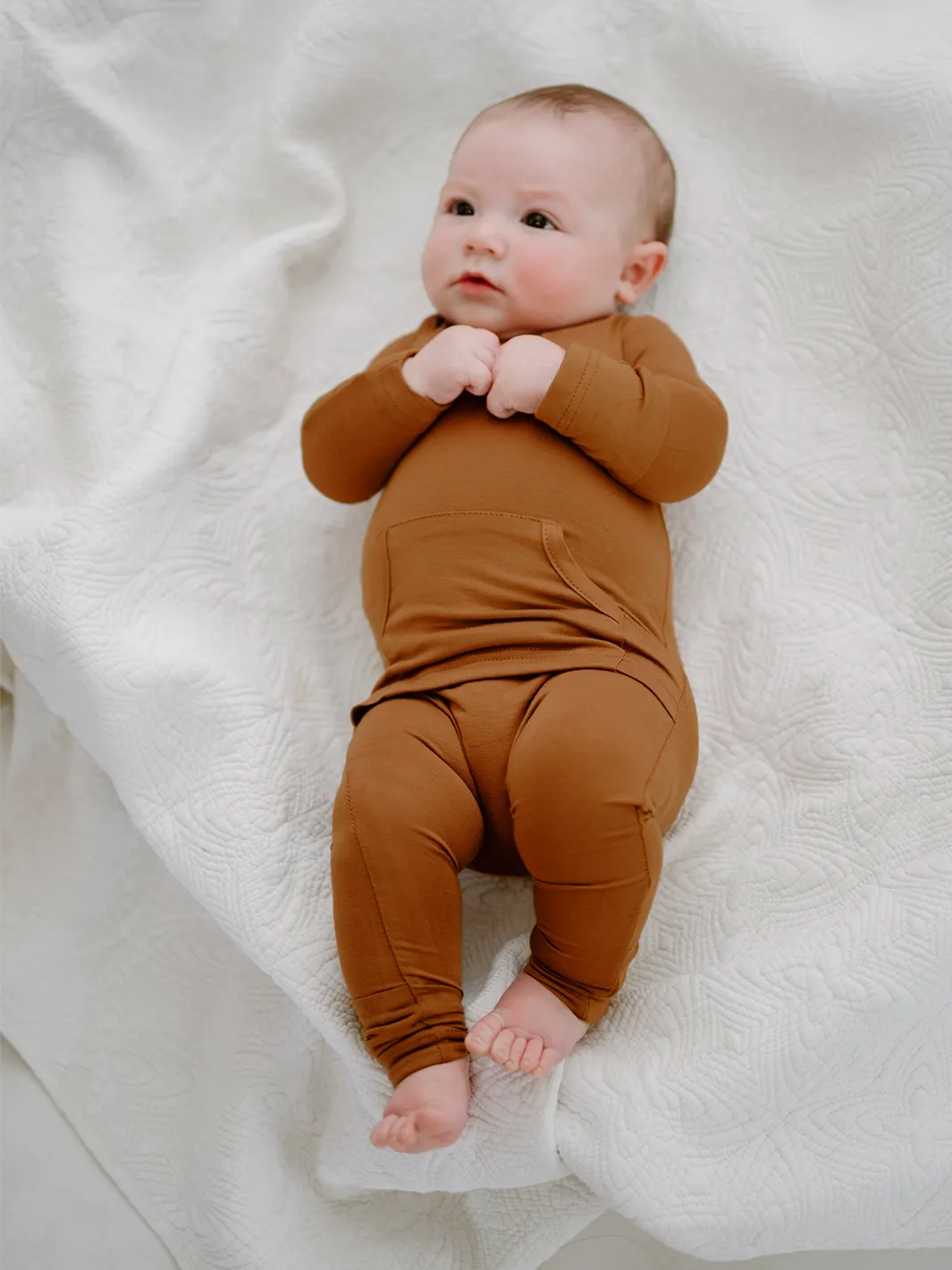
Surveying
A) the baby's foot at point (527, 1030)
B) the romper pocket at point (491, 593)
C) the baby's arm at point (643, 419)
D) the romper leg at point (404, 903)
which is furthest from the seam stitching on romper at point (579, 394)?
the baby's foot at point (527, 1030)

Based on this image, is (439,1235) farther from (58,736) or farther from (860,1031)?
(58,736)

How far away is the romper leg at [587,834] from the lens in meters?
1.04

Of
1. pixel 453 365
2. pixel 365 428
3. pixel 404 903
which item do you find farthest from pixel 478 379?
pixel 404 903

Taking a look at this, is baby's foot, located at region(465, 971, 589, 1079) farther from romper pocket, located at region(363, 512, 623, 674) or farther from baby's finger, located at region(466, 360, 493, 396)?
baby's finger, located at region(466, 360, 493, 396)

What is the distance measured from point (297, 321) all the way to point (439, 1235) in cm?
110

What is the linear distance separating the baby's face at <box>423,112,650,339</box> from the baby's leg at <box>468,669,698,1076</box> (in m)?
0.46

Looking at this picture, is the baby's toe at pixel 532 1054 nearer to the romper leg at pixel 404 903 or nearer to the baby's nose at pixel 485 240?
the romper leg at pixel 404 903

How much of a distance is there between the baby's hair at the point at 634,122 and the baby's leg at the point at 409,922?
0.72m

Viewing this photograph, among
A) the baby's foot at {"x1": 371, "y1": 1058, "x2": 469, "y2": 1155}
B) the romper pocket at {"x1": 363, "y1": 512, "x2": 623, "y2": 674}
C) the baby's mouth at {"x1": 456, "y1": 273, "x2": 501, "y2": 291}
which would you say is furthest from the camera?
the baby's mouth at {"x1": 456, "y1": 273, "x2": 501, "y2": 291}

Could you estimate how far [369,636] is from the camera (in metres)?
1.38

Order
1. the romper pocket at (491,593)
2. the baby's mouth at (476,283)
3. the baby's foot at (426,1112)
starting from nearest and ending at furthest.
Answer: the baby's foot at (426,1112) < the romper pocket at (491,593) < the baby's mouth at (476,283)

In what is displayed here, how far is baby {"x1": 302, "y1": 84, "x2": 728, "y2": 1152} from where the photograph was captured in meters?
1.05

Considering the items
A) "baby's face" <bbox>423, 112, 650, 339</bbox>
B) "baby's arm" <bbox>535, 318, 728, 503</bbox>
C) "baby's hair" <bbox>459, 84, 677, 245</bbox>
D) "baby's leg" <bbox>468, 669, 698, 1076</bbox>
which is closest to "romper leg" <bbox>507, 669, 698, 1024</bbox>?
"baby's leg" <bbox>468, 669, 698, 1076</bbox>

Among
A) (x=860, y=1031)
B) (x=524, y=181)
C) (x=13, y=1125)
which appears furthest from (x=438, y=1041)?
(x=524, y=181)
